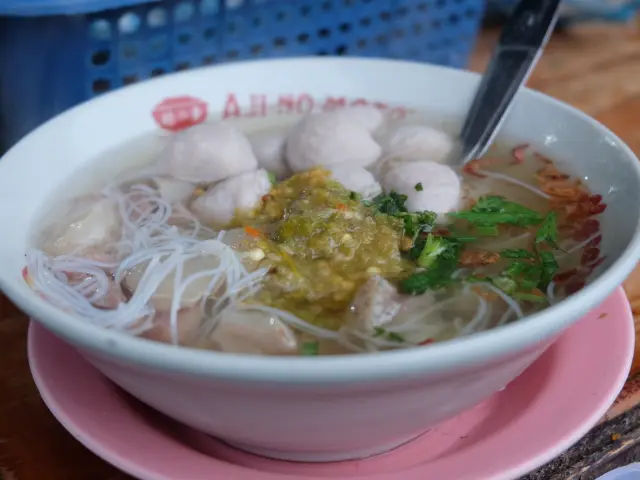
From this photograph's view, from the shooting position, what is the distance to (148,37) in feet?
3.69

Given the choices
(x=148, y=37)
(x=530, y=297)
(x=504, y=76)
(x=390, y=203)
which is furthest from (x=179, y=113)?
(x=530, y=297)

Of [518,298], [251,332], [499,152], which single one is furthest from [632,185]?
[251,332]

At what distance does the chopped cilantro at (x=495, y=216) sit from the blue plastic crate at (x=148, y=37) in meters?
0.61

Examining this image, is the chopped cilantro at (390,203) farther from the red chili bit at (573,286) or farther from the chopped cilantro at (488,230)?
the red chili bit at (573,286)

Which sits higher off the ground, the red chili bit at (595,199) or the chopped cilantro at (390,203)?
the red chili bit at (595,199)

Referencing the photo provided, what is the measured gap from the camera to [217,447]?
653 mm

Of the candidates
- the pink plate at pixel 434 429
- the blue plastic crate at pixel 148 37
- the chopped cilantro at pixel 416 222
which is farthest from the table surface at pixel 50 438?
the blue plastic crate at pixel 148 37

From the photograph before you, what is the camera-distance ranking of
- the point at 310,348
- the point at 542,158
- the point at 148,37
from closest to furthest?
the point at 310,348 < the point at 542,158 < the point at 148,37

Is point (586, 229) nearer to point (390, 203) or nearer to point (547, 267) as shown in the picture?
point (547, 267)

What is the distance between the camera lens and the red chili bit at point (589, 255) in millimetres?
688

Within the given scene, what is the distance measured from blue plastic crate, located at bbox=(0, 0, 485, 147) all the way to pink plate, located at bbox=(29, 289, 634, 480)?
555mm

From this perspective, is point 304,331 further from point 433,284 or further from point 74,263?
point 74,263

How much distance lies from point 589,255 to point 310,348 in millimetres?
335

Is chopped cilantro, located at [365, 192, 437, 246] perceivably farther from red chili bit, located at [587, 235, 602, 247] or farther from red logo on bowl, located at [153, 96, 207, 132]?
red logo on bowl, located at [153, 96, 207, 132]
